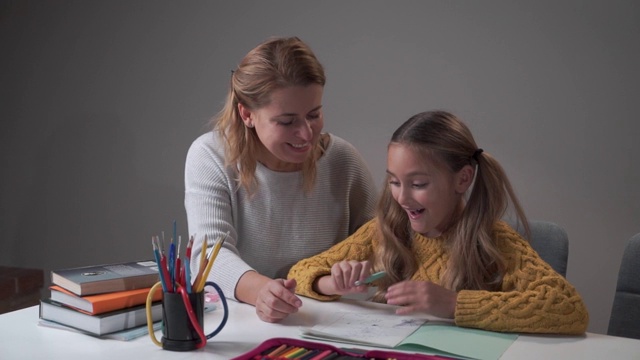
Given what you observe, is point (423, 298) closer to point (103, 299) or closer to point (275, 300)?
point (275, 300)

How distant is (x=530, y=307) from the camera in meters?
1.41

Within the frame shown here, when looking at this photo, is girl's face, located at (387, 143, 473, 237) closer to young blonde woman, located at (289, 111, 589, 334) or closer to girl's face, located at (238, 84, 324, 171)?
young blonde woman, located at (289, 111, 589, 334)

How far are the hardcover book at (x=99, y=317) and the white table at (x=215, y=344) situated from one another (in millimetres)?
21

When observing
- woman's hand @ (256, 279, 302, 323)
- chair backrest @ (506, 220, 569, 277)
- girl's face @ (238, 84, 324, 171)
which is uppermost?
girl's face @ (238, 84, 324, 171)

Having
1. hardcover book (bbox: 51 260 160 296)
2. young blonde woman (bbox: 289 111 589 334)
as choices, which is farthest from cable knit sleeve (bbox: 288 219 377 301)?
hardcover book (bbox: 51 260 160 296)

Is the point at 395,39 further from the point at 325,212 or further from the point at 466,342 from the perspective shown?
the point at 466,342

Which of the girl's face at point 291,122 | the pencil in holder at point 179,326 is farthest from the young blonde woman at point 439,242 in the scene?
the pencil in holder at point 179,326

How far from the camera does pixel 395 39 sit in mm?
2793

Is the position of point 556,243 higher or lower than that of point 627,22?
lower

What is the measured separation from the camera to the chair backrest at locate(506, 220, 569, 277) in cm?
189

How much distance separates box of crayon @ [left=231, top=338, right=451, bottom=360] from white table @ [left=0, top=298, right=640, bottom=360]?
0.05 meters

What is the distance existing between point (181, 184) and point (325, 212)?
1442 millimetres

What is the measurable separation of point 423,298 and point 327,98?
1.59 metres

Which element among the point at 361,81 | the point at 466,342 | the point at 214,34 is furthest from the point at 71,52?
the point at 466,342
